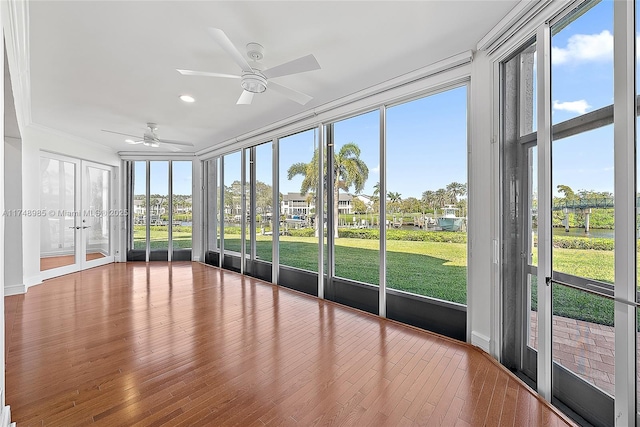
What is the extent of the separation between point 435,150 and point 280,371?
322 centimetres

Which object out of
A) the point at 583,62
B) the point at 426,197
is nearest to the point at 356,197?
the point at 426,197

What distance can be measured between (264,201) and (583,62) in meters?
4.85

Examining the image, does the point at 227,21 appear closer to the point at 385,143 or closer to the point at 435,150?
the point at 385,143

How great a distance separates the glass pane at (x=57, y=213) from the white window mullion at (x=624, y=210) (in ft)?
26.0

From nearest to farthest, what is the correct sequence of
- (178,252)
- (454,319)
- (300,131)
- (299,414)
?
(299,414), (454,319), (300,131), (178,252)

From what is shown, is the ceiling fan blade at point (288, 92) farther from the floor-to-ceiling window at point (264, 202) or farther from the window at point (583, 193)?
the floor-to-ceiling window at point (264, 202)

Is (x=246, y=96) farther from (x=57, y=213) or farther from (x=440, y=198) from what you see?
(x=57, y=213)

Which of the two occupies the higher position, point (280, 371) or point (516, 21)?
point (516, 21)

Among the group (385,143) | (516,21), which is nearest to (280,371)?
(385,143)

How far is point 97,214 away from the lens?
22.5ft

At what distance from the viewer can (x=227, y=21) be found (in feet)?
7.73

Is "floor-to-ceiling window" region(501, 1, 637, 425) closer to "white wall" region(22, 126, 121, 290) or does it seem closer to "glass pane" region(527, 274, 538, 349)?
"glass pane" region(527, 274, 538, 349)

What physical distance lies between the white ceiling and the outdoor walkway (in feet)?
7.88

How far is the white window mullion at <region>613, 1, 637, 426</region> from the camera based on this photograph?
156cm
